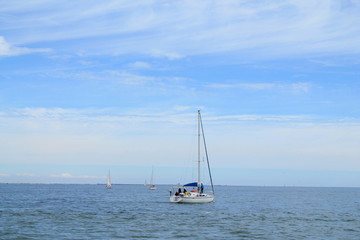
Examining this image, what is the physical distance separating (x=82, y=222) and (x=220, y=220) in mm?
15851

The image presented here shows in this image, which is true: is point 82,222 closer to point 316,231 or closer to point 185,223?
point 185,223

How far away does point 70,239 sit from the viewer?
3500 cm

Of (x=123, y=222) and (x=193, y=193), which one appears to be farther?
(x=193, y=193)

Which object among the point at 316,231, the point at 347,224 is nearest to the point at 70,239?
the point at 316,231

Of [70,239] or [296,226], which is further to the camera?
[296,226]

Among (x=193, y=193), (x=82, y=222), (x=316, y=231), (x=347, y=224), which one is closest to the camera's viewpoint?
(x=316, y=231)

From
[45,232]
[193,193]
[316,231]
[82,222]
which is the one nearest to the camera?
[45,232]

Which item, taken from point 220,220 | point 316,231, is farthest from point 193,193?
point 316,231

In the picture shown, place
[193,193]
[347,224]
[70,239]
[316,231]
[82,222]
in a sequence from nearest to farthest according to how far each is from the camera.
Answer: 1. [70,239]
2. [316,231]
3. [82,222]
4. [347,224]
5. [193,193]

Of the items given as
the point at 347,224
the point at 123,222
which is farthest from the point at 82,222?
the point at 347,224

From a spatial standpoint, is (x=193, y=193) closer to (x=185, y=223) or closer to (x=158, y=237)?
(x=185, y=223)

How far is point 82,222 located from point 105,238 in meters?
11.2

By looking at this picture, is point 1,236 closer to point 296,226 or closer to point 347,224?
point 296,226

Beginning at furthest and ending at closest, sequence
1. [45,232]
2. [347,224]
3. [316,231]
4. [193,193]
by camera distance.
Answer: [193,193]
[347,224]
[316,231]
[45,232]
